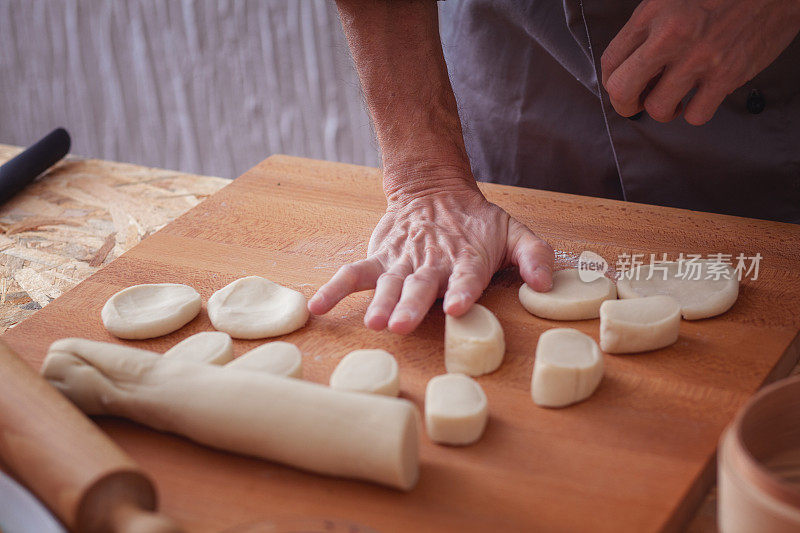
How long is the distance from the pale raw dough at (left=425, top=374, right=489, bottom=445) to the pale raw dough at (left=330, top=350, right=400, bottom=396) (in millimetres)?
61

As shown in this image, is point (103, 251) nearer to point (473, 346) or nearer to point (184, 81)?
point (473, 346)

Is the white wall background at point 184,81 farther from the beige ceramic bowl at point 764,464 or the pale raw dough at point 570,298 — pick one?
the beige ceramic bowl at point 764,464

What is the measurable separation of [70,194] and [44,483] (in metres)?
1.35

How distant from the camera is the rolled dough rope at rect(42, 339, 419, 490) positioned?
896mm

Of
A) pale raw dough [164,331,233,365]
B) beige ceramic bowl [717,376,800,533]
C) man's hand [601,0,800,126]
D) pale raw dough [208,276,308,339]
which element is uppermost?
man's hand [601,0,800,126]

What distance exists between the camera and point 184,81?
3.64 meters

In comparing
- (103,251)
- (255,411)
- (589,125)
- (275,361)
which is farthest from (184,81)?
(255,411)

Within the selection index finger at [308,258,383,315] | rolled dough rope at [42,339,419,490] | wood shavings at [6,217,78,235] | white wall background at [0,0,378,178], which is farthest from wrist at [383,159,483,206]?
white wall background at [0,0,378,178]

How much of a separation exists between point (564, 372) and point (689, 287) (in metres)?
0.42

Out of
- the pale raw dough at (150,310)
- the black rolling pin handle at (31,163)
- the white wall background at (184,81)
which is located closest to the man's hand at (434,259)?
the pale raw dough at (150,310)

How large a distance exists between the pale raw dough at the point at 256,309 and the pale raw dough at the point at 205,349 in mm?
61

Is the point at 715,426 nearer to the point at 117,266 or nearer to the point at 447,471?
the point at 447,471

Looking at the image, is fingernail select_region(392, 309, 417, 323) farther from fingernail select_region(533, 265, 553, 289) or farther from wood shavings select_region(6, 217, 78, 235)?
wood shavings select_region(6, 217, 78, 235)

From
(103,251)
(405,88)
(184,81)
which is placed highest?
(405,88)
